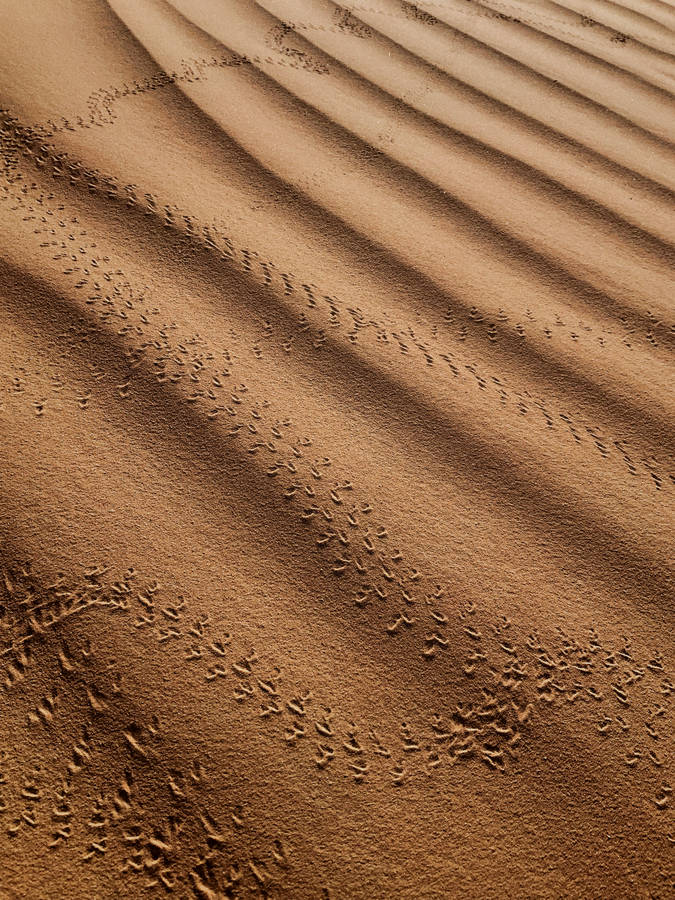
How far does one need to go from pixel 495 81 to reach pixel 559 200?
0.91m

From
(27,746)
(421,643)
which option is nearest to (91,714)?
(27,746)

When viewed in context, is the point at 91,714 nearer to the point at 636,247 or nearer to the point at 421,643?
the point at 421,643

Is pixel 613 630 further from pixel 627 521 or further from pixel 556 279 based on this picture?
pixel 556 279

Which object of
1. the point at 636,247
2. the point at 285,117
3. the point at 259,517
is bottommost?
the point at 259,517

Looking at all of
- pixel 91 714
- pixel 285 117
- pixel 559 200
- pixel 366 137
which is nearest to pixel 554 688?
pixel 91 714

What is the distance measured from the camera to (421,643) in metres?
1.07

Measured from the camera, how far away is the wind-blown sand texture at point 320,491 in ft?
2.91

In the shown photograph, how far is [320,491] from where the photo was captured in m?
1.25

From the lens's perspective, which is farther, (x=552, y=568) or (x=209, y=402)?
(x=209, y=402)

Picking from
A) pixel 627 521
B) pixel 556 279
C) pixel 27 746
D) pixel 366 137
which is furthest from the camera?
pixel 366 137

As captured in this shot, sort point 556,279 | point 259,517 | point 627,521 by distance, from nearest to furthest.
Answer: point 259,517 → point 627,521 → point 556,279

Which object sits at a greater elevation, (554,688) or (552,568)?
(552,568)

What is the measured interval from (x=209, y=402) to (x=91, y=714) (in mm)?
654

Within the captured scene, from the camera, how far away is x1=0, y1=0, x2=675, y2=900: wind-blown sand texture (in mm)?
888
